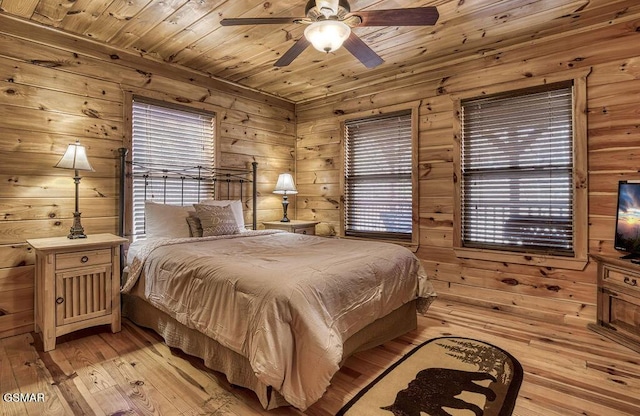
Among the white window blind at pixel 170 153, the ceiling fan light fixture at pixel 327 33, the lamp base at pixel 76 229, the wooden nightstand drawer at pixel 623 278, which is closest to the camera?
the ceiling fan light fixture at pixel 327 33

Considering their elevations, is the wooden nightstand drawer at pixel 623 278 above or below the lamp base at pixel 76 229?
below

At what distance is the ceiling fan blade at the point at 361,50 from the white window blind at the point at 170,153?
2.20 meters

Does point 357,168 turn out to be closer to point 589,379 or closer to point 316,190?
point 316,190

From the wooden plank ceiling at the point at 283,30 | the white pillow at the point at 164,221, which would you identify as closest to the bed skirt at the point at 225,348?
the white pillow at the point at 164,221

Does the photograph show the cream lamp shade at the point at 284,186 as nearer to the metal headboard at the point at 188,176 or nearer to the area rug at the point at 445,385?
the metal headboard at the point at 188,176

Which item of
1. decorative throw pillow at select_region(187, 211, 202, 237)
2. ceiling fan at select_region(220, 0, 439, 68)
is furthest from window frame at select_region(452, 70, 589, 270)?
decorative throw pillow at select_region(187, 211, 202, 237)

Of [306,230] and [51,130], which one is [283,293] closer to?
[51,130]

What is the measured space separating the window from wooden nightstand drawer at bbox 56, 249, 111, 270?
134 inches

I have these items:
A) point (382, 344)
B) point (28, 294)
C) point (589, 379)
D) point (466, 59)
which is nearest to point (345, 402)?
point (382, 344)

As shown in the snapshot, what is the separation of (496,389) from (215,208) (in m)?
2.75

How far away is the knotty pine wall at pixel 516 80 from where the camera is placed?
9.24 feet

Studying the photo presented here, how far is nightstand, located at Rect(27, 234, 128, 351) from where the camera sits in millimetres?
2461
